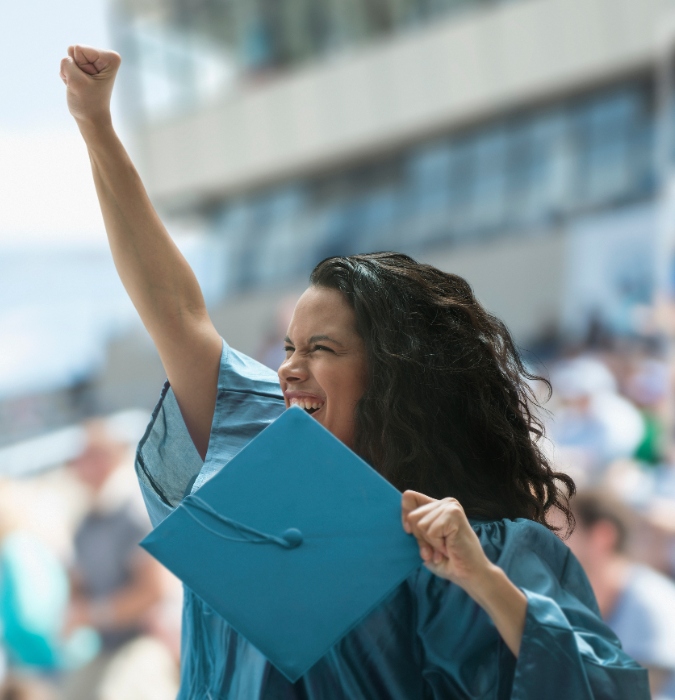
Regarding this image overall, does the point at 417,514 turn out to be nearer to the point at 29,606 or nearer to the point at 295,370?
the point at 295,370

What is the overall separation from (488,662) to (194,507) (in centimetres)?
41

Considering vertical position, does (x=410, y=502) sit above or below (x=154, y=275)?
below

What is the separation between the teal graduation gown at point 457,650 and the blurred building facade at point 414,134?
6.66 m

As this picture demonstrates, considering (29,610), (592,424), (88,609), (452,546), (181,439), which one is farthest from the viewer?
(592,424)

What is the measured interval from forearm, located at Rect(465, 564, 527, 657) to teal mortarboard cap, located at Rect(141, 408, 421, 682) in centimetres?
10

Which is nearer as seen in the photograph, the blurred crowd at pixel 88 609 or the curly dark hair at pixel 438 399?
the curly dark hair at pixel 438 399

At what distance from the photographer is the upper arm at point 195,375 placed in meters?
1.45

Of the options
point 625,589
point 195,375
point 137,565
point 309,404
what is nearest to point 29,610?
point 137,565

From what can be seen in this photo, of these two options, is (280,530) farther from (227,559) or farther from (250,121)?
(250,121)

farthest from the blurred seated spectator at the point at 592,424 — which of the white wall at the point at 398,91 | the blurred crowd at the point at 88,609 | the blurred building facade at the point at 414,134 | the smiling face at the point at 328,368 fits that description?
the white wall at the point at 398,91

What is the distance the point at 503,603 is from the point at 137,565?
297cm

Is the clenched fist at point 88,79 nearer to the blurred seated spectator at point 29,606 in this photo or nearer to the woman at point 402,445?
the woman at point 402,445

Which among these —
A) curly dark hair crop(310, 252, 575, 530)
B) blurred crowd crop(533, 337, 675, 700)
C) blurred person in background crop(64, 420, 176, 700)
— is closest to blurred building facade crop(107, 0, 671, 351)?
blurred crowd crop(533, 337, 675, 700)

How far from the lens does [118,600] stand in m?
3.82
